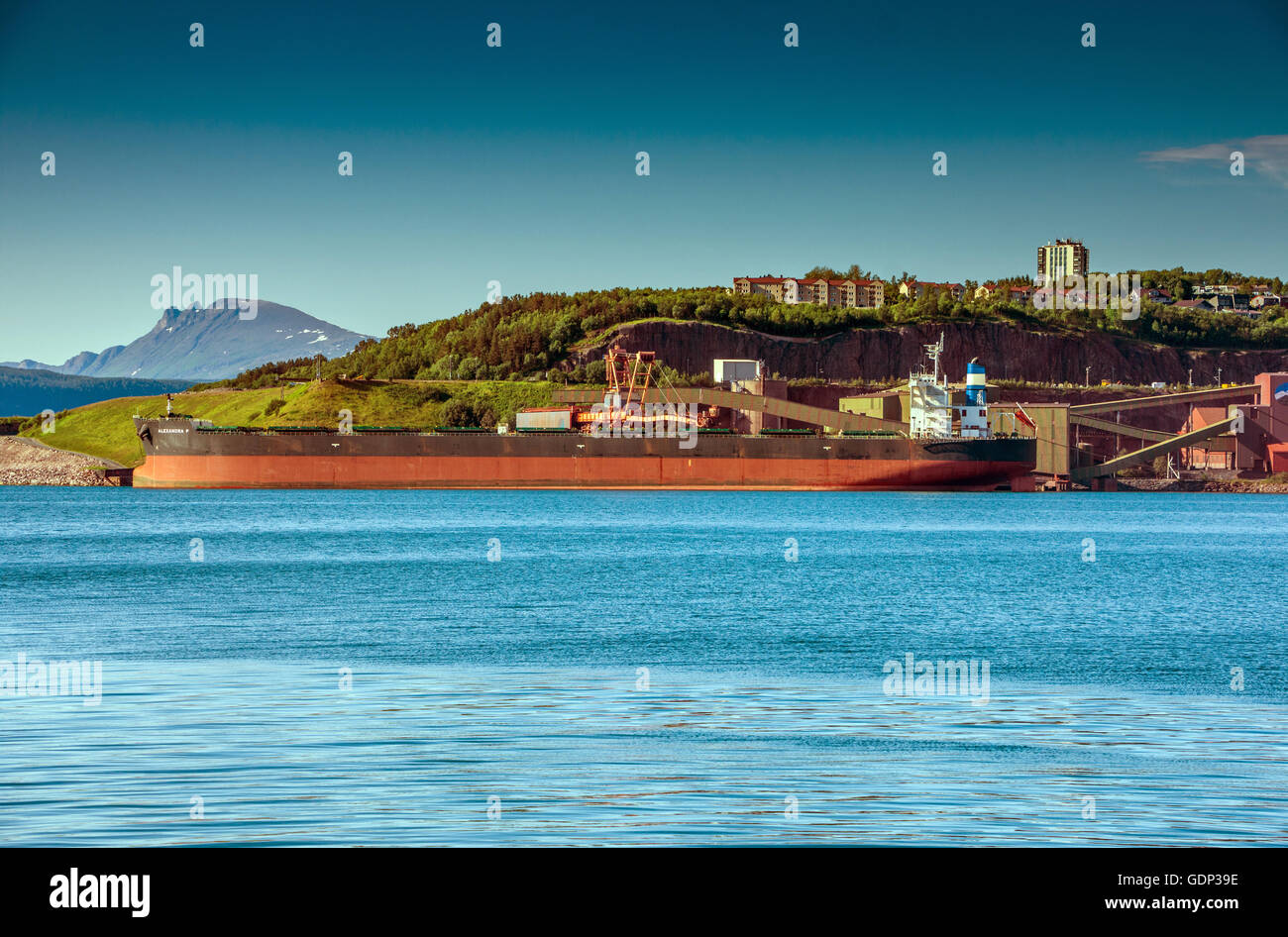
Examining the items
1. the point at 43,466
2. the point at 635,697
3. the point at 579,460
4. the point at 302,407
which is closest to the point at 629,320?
the point at 302,407

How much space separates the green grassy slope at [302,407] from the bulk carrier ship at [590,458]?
22.2 metres

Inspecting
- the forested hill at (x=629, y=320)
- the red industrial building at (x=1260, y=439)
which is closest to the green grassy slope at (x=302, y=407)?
the forested hill at (x=629, y=320)

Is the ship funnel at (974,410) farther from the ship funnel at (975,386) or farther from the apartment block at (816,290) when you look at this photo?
the apartment block at (816,290)

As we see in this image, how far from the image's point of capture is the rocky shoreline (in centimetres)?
10219

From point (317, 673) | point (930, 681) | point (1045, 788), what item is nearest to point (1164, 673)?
point (930, 681)

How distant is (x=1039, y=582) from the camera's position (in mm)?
33312

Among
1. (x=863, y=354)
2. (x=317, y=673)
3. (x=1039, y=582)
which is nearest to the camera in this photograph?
(x=317, y=673)

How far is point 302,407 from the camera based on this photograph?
10081cm

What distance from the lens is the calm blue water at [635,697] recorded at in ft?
30.7

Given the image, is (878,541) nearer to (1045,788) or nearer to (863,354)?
(1045,788)

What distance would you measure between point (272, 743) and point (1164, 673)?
43.8 ft

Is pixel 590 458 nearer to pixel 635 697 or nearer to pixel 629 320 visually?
pixel 635 697

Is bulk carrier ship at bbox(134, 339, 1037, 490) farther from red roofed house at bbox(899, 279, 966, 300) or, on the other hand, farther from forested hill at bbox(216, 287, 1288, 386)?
red roofed house at bbox(899, 279, 966, 300)
